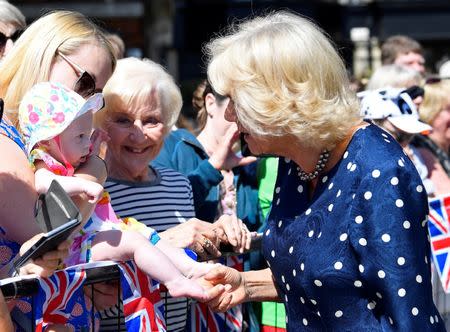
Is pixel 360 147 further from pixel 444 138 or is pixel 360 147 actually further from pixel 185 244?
pixel 444 138

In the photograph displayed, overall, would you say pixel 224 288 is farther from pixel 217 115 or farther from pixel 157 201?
pixel 217 115

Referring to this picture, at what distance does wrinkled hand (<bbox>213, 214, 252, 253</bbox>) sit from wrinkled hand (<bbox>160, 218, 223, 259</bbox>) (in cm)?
5

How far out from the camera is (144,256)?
298 centimetres

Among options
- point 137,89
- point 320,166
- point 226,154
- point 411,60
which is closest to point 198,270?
point 320,166

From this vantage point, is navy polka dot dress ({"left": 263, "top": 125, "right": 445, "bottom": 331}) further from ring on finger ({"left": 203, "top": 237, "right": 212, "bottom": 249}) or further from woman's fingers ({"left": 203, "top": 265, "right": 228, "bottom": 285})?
ring on finger ({"left": 203, "top": 237, "right": 212, "bottom": 249})

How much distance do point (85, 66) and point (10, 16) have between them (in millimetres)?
1382

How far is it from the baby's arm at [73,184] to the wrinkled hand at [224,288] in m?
0.49

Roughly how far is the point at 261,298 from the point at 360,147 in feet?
2.47

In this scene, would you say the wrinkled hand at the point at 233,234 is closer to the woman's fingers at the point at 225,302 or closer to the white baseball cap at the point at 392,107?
the woman's fingers at the point at 225,302

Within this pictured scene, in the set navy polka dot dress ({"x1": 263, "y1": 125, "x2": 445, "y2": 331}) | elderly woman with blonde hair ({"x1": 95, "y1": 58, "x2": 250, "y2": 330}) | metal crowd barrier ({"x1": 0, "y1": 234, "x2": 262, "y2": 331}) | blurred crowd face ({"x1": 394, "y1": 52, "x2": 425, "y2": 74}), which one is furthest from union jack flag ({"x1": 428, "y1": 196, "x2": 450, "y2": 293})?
blurred crowd face ({"x1": 394, "y1": 52, "x2": 425, "y2": 74})

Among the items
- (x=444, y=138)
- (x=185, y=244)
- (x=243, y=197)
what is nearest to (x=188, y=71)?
(x=444, y=138)

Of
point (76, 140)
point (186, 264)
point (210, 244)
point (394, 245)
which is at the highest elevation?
point (76, 140)

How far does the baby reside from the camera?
296cm

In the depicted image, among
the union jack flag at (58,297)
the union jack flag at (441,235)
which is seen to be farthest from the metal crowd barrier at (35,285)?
the union jack flag at (441,235)
